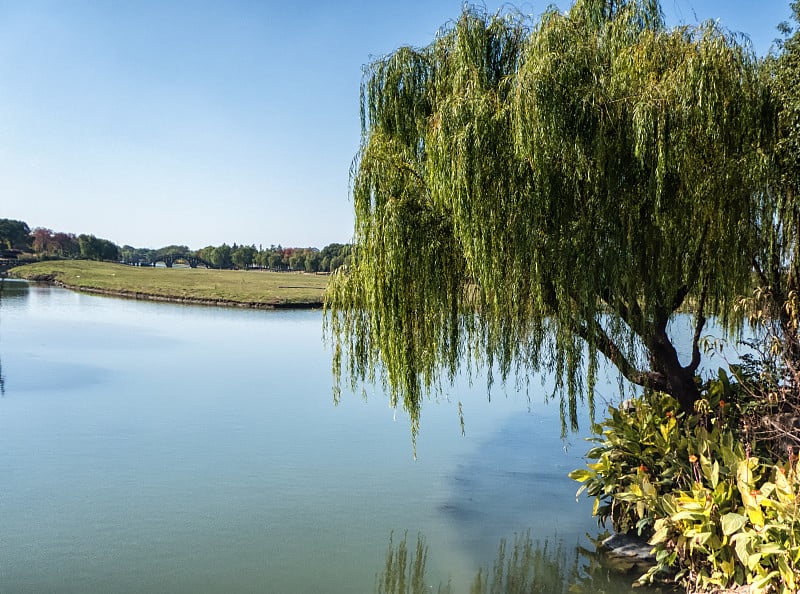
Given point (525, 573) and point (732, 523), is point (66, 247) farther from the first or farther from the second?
point (732, 523)

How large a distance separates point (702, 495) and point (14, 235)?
10755 cm

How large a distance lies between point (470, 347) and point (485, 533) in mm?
2597

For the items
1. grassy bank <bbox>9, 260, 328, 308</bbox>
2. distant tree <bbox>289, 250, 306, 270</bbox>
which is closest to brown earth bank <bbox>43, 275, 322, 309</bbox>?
grassy bank <bbox>9, 260, 328, 308</bbox>

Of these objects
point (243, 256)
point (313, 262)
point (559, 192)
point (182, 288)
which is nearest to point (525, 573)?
point (559, 192)

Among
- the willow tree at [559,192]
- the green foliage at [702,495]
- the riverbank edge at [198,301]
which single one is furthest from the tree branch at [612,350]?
the riverbank edge at [198,301]

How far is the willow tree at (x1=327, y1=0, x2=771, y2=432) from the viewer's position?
648cm

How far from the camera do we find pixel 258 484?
9.83 meters

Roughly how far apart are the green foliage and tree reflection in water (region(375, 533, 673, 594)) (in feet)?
1.87

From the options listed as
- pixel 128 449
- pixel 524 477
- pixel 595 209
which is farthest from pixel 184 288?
pixel 595 209

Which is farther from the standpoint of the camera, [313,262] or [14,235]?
[313,262]

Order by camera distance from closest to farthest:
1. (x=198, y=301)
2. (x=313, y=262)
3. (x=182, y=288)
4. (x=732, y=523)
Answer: (x=732, y=523)
(x=198, y=301)
(x=182, y=288)
(x=313, y=262)

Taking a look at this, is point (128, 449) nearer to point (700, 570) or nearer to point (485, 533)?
point (485, 533)

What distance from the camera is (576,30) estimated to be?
7145 millimetres

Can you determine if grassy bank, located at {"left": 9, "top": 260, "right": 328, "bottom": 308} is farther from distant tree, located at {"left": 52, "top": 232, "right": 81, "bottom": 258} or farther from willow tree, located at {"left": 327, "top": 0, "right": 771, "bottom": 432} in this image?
willow tree, located at {"left": 327, "top": 0, "right": 771, "bottom": 432}
